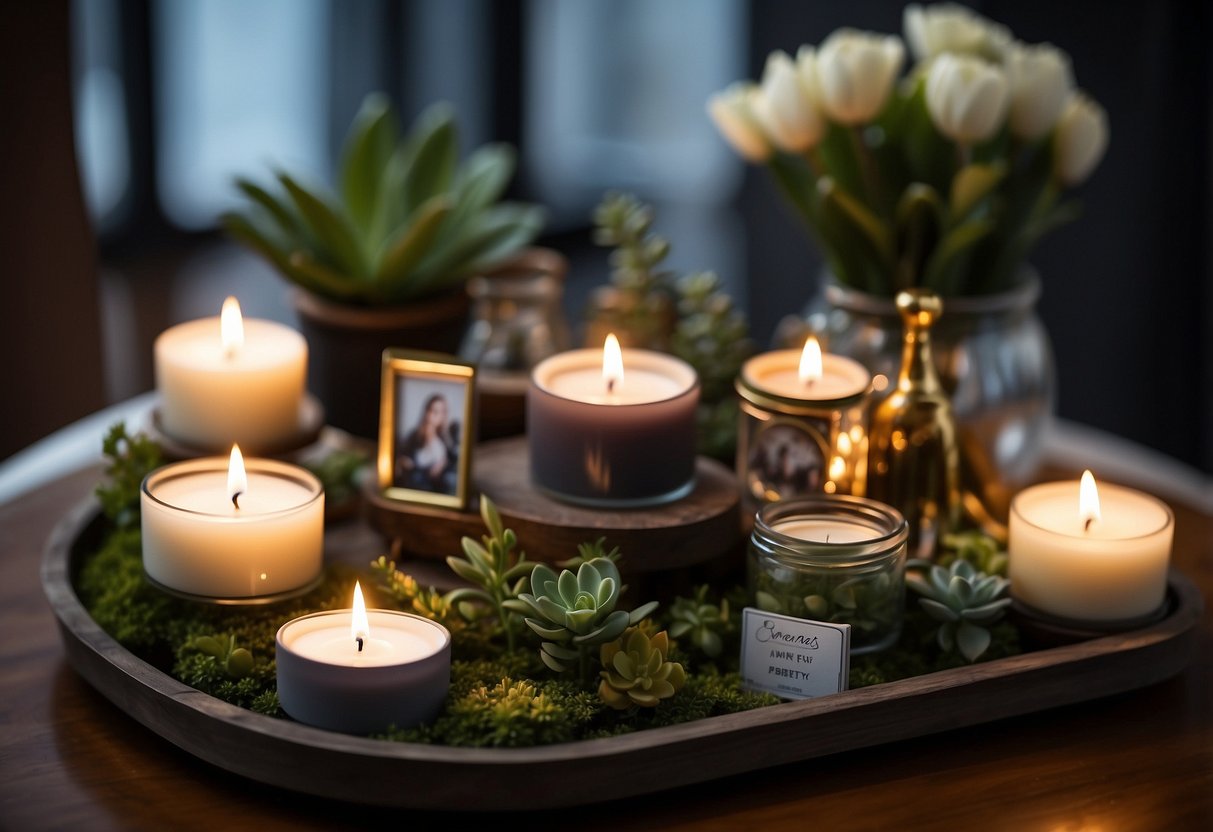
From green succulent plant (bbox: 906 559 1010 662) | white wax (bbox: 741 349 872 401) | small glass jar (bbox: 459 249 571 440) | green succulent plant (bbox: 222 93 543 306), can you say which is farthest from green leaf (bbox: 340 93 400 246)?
green succulent plant (bbox: 906 559 1010 662)

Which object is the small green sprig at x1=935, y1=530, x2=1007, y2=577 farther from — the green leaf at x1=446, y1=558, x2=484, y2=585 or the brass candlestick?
the green leaf at x1=446, y1=558, x2=484, y2=585

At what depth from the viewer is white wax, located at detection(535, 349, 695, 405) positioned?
3.51 feet

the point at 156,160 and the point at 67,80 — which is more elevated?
the point at 67,80

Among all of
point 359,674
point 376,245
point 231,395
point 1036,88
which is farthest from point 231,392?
point 1036,88

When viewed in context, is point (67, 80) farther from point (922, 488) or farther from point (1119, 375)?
point (1119, 375)

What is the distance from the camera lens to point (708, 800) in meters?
0.86

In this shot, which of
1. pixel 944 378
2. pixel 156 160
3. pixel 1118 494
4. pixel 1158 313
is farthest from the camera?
pixel 156 160

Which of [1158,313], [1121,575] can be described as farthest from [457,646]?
[1158,313]

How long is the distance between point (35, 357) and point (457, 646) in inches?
33.9

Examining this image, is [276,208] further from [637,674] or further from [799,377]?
[637,674]

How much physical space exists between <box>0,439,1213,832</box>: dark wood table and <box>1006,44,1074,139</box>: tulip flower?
0.47m

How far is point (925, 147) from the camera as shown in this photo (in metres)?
1.24

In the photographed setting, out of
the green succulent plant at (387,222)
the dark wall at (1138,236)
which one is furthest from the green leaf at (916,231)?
the dark wall at (1138,236)

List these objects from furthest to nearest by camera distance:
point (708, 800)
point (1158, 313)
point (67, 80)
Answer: point (1158, 313) → point (67, 80) → point (708, 800)
